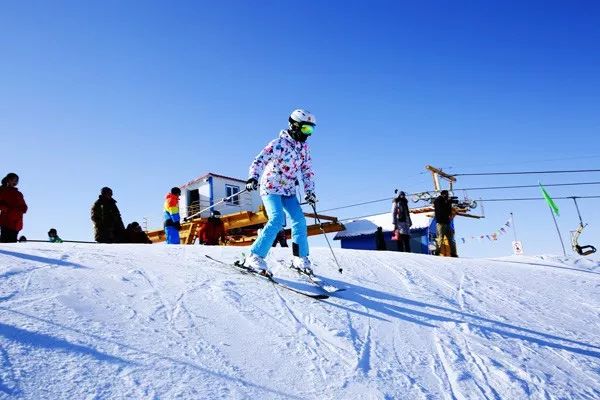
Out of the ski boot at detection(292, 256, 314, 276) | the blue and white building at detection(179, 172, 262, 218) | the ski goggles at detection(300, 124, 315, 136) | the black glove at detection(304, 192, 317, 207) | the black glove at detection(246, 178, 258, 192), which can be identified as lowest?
the ski boot at detection(292, 256, 314, 276)

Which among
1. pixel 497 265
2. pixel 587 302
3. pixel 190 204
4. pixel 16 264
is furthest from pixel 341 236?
pixel 16 264

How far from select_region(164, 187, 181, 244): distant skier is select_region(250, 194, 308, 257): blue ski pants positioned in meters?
5.77

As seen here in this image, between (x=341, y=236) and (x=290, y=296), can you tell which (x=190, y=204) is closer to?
(x=341, y=236)

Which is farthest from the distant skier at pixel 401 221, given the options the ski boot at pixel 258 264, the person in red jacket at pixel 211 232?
the ski boot at pixel 258 264

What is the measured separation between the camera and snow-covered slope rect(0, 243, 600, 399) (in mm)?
2252

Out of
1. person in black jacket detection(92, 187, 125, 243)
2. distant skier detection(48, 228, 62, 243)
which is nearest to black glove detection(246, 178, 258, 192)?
person in black jacket detection(92, 187, 125, 243)

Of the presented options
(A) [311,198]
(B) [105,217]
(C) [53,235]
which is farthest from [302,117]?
(C) [53,235]

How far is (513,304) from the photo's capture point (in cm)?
476

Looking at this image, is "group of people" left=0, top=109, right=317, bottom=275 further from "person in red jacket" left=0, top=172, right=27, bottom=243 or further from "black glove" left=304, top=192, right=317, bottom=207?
"person in red jacket" left=0, top=172, right=27, bottom=243

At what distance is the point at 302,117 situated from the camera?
191 inches

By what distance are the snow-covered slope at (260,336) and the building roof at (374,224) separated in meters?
16.2

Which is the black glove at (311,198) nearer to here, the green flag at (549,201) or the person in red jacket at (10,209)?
the person in red jacket at (10,209)

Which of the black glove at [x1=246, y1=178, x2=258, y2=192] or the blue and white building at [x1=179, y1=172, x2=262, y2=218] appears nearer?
the black glove at [x1=246, y1=178, x2=258, y2=192]

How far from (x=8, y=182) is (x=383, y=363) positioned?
6862mm
